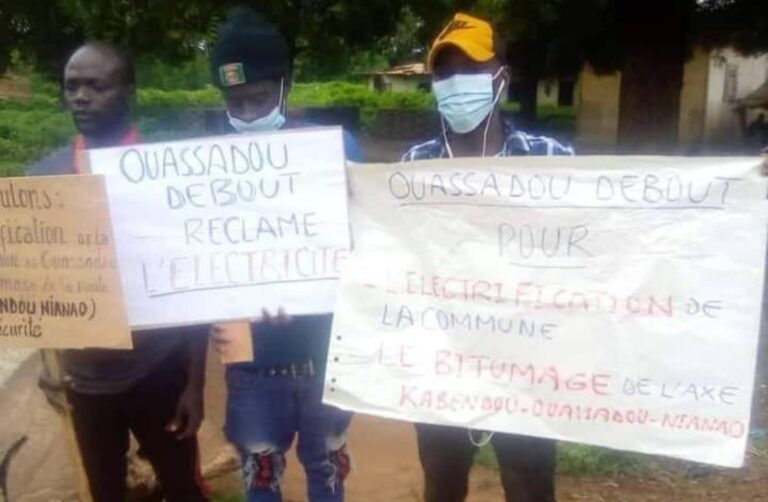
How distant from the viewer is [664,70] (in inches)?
368

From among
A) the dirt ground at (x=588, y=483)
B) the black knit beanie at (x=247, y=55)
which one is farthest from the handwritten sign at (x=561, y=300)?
the dirt ground at (x=588, y=483)

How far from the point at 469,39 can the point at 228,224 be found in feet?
2.76

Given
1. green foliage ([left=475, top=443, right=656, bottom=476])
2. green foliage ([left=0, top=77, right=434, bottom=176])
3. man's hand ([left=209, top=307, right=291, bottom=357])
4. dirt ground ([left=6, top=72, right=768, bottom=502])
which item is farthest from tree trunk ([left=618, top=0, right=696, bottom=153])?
man's hand ([left=209, top=307, right=291, bottom=357])

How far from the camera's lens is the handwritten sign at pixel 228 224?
3.26 meters

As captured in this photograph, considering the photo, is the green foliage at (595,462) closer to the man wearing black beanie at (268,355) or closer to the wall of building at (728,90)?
the man wearing black beanie at (268,355)

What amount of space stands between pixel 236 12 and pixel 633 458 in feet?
9.33

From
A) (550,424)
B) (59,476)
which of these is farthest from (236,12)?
(59,476)

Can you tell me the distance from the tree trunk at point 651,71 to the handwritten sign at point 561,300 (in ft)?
20.9

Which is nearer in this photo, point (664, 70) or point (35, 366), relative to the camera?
point (35, 366)

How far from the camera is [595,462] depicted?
16.9 feet

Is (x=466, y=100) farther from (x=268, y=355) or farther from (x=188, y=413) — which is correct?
(x=188, y=413)

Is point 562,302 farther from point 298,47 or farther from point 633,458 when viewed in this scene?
point 298,47

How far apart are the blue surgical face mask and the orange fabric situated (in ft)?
2.91

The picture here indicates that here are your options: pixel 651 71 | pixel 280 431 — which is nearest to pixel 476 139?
pixel 280 431
